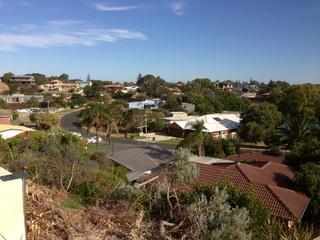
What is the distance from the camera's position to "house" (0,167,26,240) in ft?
22.7

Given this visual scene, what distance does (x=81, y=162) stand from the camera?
19.1 meters

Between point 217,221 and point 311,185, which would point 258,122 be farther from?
point 217,221

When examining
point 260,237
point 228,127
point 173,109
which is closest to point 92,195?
point 260,237

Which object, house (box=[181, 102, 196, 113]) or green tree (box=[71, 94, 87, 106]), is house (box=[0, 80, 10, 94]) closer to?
Result: green tree (box=[71, 94, 87, 106])

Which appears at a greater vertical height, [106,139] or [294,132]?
[294,132]

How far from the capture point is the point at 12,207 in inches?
279

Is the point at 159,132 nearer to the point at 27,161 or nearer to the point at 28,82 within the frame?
the point at 27,161

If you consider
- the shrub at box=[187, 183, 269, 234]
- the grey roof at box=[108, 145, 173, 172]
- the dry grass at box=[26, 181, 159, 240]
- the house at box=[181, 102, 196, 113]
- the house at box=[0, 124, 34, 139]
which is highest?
the dry grass at box=[26, 181, 159, 240]

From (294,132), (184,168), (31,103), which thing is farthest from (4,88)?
(184,168)

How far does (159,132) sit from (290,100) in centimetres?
2350

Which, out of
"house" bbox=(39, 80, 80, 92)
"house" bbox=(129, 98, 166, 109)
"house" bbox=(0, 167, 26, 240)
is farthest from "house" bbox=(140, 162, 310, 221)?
"house" bbox=(39, 80, 80, 92)

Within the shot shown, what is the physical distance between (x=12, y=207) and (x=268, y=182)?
1831cm

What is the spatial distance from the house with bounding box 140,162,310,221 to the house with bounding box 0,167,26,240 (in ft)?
28.8

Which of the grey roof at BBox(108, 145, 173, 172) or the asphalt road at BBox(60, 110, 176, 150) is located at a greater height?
the grey roof at BBox(108, 145, 173, 172)
